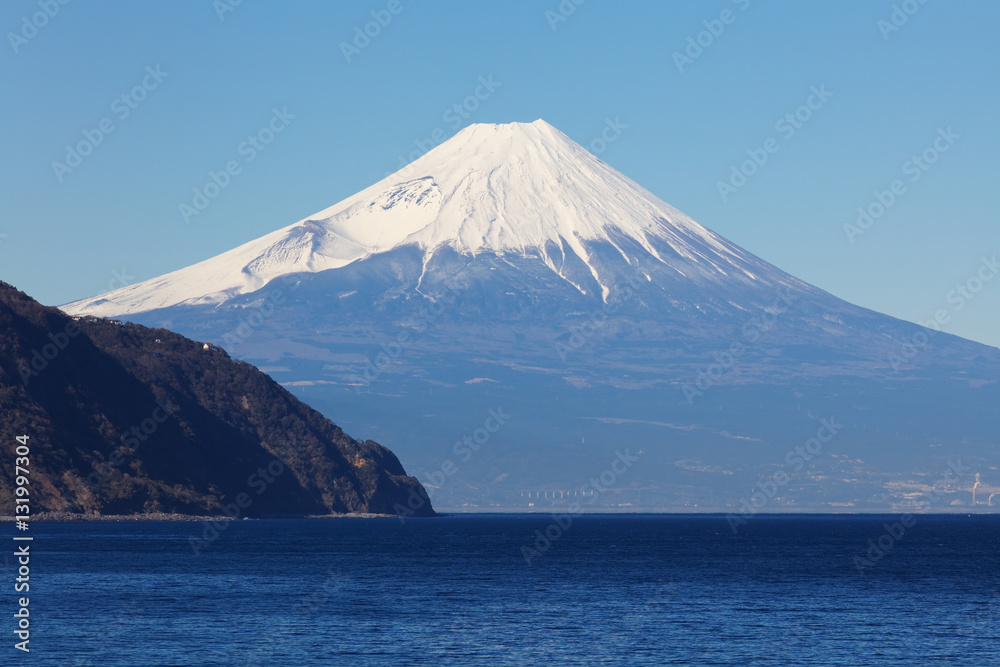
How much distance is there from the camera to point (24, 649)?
59719 mm

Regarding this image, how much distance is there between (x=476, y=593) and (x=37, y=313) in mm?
98484

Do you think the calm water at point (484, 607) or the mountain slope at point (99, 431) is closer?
the calm water at point (484, 607)

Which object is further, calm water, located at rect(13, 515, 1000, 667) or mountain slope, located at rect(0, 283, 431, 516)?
mountain slope, located at rect(0, 283, 431, 516)

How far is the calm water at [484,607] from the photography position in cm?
6194

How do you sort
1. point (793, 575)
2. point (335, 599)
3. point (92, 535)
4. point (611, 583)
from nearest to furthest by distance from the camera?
point (335, 599)
point (611, 583)
point (793, 575)
point (92, 535)

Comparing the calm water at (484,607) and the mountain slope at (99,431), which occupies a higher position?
the mountain slope at (99,431)

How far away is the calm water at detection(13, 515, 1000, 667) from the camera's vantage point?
61938mm

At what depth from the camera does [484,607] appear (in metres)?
80.2

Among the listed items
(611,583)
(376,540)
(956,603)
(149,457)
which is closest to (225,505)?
(149,457)

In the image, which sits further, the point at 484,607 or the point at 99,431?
the point at 99,431

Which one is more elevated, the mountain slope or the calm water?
the mountain slope

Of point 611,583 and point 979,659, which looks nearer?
point 979,659

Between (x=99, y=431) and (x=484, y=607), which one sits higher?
(x=99, y=431)

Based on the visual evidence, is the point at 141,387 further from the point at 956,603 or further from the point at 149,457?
the point at 956,603
